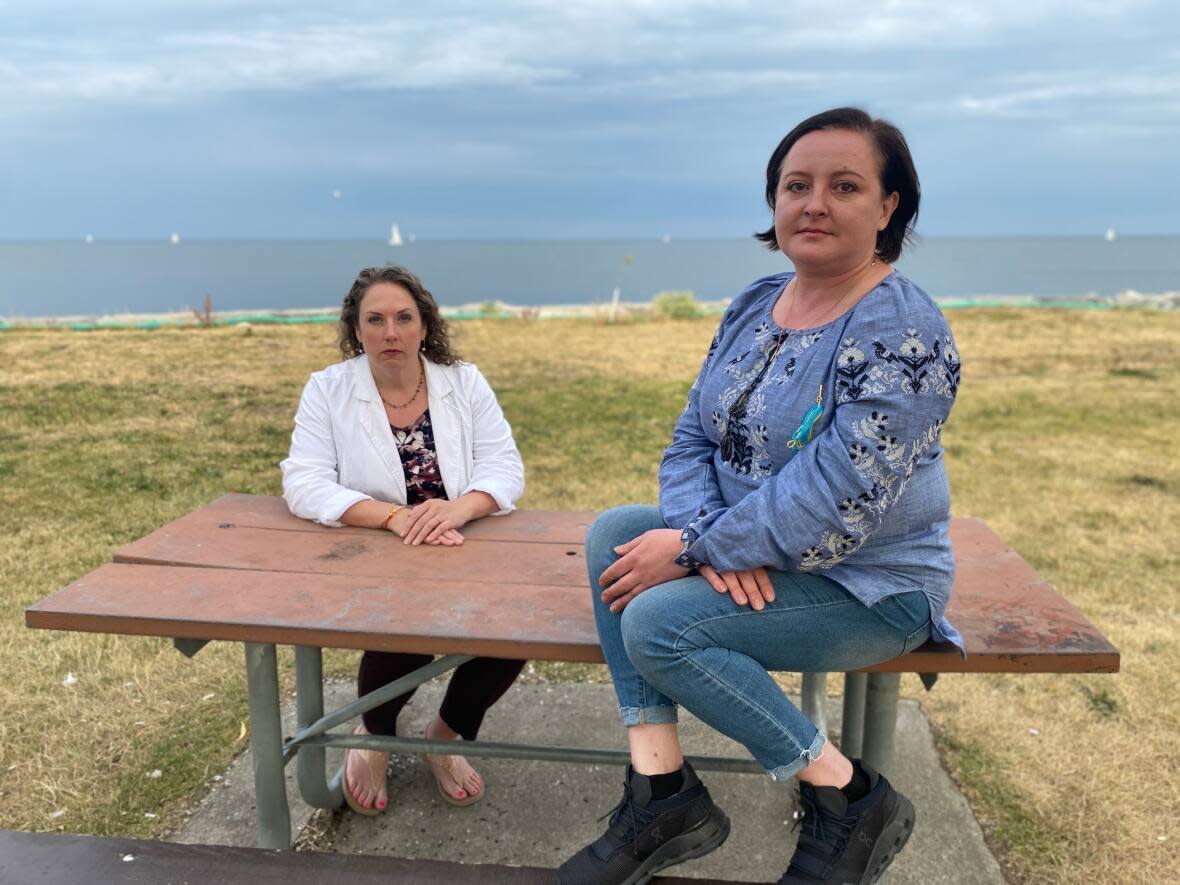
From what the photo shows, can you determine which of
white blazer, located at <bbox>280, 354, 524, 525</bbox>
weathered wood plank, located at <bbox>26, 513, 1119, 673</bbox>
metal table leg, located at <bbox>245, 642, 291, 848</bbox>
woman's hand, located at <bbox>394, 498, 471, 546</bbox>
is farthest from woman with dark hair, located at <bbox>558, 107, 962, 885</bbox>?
white blazer, located at <bbox>280, 354, 524, 525</bbox>

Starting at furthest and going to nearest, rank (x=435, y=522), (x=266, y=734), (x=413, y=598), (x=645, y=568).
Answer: (x=435, y=522) → (x=266, y=734) → (x=413, y=598) → (x=645, y=568)

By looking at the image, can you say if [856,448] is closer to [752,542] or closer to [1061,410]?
[752,542]

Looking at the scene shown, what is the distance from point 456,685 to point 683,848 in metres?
1.23

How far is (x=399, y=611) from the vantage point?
2236 mm

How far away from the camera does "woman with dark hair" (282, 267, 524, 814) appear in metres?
2.91

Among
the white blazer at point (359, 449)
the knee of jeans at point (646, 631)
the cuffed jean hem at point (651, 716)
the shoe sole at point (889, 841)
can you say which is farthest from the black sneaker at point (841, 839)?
the white blazer at point (359, 449)

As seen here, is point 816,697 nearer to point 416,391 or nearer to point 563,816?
point 563,816

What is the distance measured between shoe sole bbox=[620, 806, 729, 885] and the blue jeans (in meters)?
0.18

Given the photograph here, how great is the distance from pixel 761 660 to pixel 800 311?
29.0 inches

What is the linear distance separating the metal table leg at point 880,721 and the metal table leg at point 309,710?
1509mm

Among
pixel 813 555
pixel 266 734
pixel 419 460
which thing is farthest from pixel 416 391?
pixel 813 555

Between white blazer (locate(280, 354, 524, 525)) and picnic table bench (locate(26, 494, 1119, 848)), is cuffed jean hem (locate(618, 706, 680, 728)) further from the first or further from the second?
white blazer (locate(280, 354, 524, 525))

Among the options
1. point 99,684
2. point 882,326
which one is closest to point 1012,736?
point 882,326

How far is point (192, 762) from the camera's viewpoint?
322 centimetres
